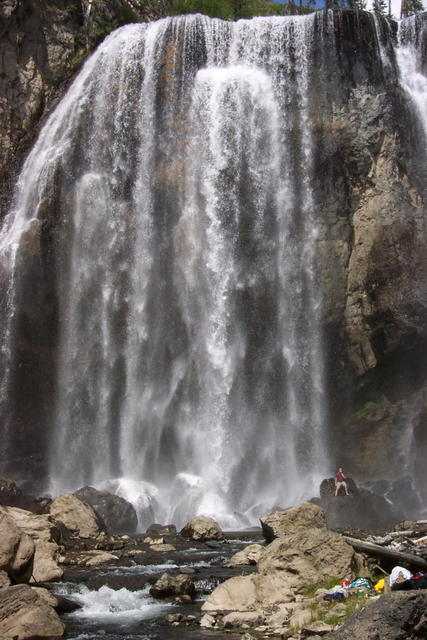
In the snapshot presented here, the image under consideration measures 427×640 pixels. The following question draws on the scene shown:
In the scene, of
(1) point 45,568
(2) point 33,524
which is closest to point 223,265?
(2) point 33,524

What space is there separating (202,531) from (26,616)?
11.1 m

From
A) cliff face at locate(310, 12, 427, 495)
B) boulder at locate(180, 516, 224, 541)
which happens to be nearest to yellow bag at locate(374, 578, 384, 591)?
boulder at locate(180, 516, 224, 541)

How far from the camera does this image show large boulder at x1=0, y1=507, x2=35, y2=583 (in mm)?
11766

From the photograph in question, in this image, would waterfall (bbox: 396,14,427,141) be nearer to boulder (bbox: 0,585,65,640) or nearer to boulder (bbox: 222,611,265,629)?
boulder (bbox: 222,611,265,629)

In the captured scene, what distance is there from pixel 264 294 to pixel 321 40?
13310 mm

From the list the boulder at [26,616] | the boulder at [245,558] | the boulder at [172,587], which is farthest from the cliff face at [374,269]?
the boulder at [26,616]

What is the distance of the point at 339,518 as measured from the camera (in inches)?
926

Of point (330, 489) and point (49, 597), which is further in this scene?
point (330, 489)

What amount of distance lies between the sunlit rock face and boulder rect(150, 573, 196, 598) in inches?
596

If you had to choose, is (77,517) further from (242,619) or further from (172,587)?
(242,619)

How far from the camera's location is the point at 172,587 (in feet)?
43.2

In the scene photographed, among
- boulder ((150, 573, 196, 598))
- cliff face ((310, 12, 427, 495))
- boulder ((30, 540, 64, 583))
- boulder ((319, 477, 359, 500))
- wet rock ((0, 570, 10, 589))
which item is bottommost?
boulder ((319, 477, 359, 500))

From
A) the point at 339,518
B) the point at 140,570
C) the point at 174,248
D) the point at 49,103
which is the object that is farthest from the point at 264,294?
the point at 140,570

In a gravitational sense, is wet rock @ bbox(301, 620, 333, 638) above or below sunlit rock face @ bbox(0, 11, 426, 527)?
below
